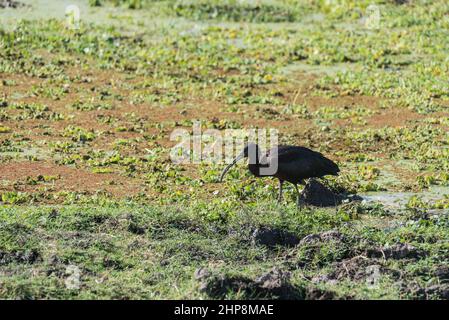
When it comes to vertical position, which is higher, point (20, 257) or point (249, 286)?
point (249, 286)

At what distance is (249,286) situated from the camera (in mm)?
7609

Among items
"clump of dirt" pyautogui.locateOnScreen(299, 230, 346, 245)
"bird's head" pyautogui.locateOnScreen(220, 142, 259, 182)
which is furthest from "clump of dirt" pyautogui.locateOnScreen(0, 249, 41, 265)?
"bird's head" pyautogui.locateOnScreen(220, 142, 259, 182)

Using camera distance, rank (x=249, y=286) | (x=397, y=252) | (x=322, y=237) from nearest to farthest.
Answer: (x=249, y=286) → (x=397, y=252) → (x=322, y=237)

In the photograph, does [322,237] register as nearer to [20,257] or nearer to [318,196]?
[318,196]

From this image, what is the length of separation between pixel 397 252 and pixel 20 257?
9.66 feet

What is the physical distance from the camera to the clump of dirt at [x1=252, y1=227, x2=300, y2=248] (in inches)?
350

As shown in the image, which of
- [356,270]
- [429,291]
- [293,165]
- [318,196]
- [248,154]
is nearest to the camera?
[429,291]

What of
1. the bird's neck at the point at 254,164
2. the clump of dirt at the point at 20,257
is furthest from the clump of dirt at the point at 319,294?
the bird's neck at the point at 254,164

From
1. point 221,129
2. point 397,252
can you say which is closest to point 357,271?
point 397,252

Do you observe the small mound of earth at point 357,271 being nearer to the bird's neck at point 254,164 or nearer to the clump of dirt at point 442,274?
the clump of dirt at point 442,274

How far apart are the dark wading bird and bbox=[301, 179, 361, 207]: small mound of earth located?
0.12 m

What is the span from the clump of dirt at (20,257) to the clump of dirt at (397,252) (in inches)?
103

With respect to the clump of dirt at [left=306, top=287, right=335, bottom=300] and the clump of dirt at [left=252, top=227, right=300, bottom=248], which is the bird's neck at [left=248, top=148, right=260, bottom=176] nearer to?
the clump of dirt at [left=252, top=227, right=300, bottom=248]

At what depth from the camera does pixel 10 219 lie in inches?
362
